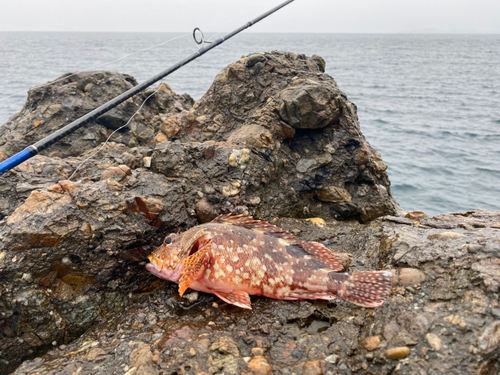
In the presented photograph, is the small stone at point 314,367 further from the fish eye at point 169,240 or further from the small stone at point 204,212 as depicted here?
the small stone at point 204,212

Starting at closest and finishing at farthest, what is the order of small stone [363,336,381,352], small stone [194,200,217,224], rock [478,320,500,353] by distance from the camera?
rock [478,320,500,353] < small stone [363,336,381,352] < small stone [194,200,217,224]

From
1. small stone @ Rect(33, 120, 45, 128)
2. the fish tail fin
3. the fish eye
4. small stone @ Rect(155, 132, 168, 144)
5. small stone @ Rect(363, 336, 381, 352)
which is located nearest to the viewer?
small stone @ Rect(363, 336, 381, 352)

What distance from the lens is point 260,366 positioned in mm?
2994

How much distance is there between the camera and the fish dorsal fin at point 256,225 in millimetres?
4464

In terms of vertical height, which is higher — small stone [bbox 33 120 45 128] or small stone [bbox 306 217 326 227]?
small stone [bbox 33 120 45 128]

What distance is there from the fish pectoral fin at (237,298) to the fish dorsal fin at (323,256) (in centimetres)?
97

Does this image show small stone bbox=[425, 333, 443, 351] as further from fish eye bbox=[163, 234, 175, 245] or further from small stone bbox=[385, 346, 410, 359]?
fish eye bbox=[163, 234, 175, 245]

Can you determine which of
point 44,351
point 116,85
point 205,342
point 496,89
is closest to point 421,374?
point 205,342

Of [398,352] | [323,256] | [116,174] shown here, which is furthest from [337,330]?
[116,174]

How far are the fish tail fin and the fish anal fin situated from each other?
0.31 m

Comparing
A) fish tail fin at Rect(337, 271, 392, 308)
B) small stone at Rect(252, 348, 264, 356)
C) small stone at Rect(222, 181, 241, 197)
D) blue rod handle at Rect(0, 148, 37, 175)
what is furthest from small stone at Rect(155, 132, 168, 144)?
small stone at Rect(252, 348, 264, 356)

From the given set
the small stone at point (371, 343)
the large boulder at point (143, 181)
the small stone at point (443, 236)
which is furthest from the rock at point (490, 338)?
the large boulder at point (143, 181)

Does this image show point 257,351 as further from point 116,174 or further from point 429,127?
point 429,127

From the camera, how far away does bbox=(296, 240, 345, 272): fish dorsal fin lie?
4.12 meters
